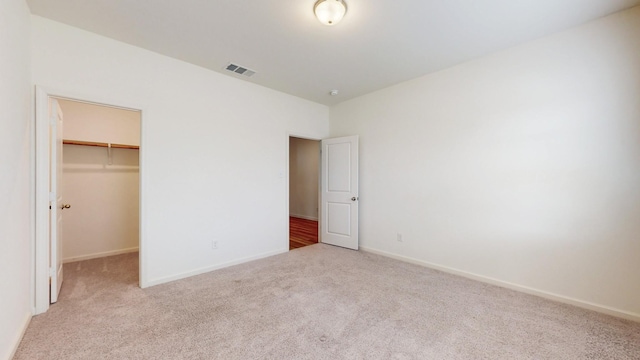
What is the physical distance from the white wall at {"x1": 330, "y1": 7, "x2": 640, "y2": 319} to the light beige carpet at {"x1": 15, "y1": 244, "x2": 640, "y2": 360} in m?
0.38

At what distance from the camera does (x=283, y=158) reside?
13.5ft

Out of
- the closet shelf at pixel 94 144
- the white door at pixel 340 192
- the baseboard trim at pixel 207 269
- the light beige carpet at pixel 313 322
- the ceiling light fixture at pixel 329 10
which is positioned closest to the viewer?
the light beige carpet at pixel 313 322

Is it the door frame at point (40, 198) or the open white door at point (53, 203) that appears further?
the open white door at point (53, 203)

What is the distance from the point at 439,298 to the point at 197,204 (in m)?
3.01

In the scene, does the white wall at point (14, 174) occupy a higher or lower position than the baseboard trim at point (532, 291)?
higher

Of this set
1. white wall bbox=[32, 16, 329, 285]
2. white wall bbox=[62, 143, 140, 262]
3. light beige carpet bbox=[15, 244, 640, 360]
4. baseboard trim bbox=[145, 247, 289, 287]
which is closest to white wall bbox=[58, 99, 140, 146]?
white wall bbox=[62, 143, 140, 262]

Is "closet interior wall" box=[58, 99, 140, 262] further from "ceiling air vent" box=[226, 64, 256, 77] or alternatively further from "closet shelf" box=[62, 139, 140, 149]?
"ceiling air vent" box=[226, 64, 256, 77]

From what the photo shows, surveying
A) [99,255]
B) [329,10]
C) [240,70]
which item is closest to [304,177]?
[240,70]

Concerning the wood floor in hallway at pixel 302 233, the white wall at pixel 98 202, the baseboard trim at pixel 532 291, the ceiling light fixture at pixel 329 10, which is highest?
the ceiling light fixture at pixel 329 10

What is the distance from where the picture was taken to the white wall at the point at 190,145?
2.48m

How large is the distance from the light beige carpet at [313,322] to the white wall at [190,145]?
551 millimetres

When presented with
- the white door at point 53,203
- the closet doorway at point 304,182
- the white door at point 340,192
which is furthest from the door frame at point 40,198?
the closet doorway at point 304,182

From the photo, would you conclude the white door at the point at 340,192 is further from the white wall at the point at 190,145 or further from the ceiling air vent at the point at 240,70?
the ceiling air vent at the point at 240,70

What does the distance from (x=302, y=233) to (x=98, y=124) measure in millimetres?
4055
